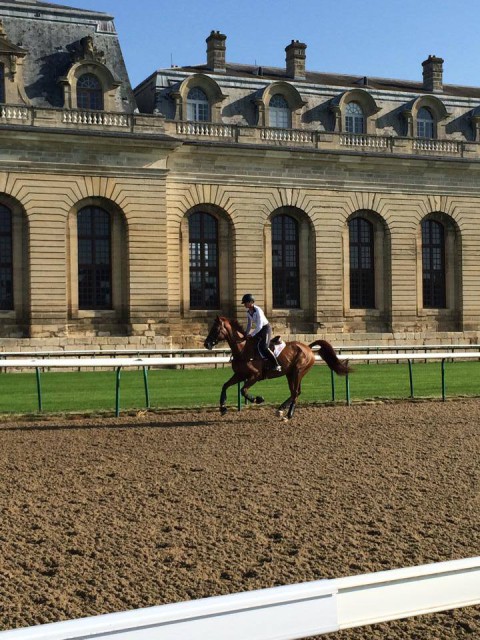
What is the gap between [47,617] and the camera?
562 centimetres

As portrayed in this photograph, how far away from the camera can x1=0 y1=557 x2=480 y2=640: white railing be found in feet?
10.2

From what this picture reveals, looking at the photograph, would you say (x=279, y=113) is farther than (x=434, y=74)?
No

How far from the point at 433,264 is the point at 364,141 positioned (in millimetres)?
6808

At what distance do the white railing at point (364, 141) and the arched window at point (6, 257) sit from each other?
14.8m

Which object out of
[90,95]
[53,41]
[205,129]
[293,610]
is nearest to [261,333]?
[293,610]

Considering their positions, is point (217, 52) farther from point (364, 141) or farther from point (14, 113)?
point (14, 113)

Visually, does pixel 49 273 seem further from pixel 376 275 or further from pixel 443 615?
pixel 443 615

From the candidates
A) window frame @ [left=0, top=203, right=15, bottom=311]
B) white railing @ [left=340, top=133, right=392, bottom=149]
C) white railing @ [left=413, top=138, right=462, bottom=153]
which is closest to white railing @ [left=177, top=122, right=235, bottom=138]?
white railing @ [left=340, top=133, right=392, bottom=149]

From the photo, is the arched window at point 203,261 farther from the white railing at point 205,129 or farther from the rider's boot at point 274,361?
the rider's boot at point 274,361

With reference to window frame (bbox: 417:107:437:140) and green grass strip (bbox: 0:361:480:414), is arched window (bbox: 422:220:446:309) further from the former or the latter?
green grass strip (bbox: 0:361:480:414)

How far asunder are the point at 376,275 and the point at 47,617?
37767mm

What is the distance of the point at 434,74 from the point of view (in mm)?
46875

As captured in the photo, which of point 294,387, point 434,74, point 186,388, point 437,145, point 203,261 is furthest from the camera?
point 434,74

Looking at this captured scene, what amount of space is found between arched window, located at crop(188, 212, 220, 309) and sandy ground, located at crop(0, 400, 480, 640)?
24.7 m
